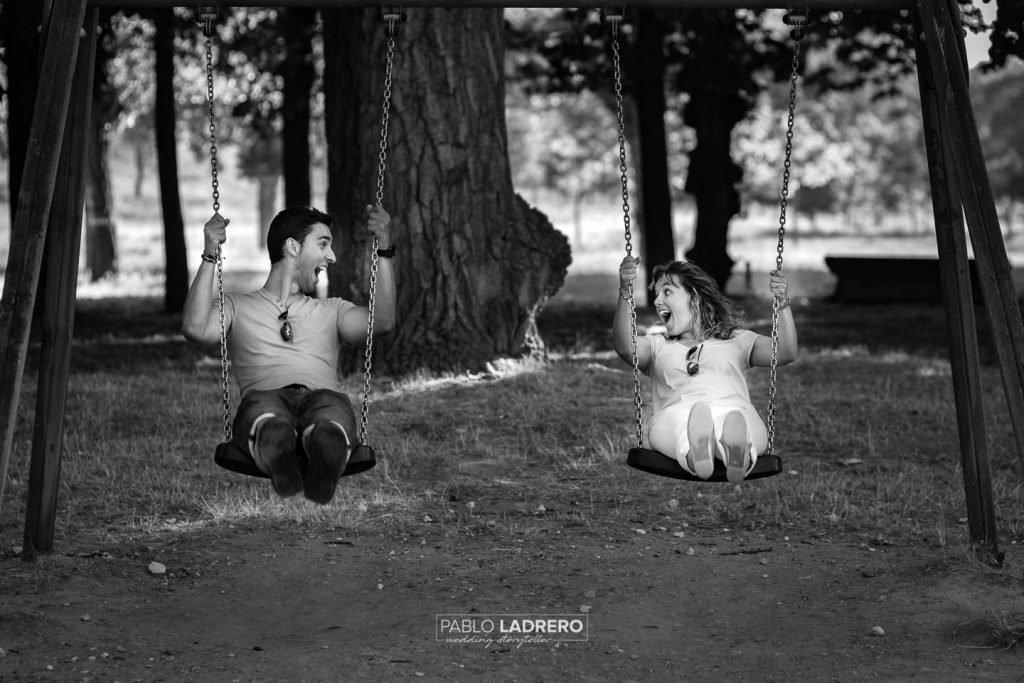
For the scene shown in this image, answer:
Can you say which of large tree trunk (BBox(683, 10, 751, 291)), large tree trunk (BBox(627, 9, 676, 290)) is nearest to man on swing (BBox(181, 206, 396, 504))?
large tree trunk (BBox(627, 9, 676, 290))

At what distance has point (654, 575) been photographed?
20.9 feet

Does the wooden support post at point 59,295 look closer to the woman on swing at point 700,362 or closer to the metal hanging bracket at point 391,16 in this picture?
the metal hanging bracket at point 391,16

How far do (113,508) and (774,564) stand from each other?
3.38 m

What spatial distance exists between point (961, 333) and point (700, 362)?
4.66ft

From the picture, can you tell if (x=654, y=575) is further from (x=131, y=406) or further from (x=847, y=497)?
(x=131, y=406)

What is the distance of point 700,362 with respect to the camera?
5.69 metres

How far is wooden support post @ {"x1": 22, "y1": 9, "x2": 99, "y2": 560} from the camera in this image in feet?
20.1

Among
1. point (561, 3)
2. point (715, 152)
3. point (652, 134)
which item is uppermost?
point (652, 134)

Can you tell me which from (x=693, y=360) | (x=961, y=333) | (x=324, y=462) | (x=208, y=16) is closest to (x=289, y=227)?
(x=208, y=16)

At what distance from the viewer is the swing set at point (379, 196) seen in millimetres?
5102

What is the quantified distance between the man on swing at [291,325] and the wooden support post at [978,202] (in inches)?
90.0

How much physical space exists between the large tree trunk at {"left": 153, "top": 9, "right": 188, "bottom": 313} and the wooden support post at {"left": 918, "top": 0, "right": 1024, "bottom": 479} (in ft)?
41.0

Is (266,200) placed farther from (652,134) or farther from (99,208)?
(652,134)

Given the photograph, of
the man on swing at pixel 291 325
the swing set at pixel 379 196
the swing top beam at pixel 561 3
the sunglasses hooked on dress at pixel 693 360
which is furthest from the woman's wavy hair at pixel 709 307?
the man on swing at pixel 291 325
